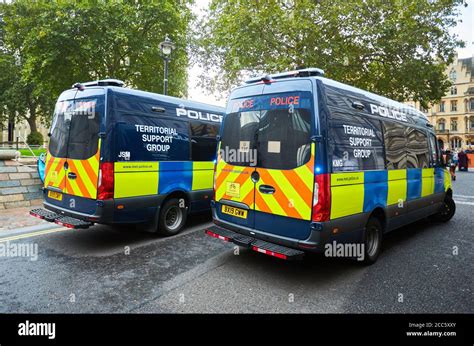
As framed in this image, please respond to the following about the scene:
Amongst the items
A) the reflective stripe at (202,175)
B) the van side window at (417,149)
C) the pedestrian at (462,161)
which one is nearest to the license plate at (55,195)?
the reflective stripe at (202,175)

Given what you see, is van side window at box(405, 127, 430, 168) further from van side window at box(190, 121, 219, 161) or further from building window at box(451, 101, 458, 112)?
building window at box(451, 101, 458, 112)

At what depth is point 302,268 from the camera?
4617 mm

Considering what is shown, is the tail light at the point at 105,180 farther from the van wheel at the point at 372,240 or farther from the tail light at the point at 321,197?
the van wheel at the point at 372,240

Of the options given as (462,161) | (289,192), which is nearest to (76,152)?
(289,192)

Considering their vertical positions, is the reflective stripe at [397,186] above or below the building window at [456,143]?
below

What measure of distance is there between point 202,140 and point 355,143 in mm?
3631

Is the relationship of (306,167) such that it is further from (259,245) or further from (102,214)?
(102,214)

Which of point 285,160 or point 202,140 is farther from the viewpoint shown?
point 202,140

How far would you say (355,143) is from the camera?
4.37 m

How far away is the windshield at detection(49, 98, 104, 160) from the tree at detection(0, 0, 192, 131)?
47.4 ft

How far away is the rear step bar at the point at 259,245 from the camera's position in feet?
12.6

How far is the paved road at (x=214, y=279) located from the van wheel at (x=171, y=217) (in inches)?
9.7
